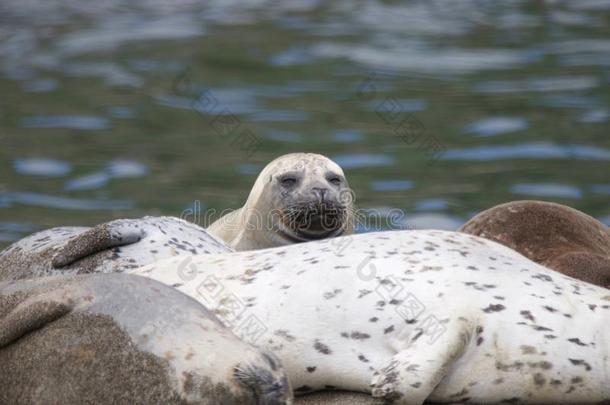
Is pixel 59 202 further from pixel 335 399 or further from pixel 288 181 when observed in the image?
pixel 335 399

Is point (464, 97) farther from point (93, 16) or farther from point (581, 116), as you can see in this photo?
point (93, 16)

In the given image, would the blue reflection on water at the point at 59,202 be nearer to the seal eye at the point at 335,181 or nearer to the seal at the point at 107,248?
the seal eye at the point at 335,181

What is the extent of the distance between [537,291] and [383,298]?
49 cm

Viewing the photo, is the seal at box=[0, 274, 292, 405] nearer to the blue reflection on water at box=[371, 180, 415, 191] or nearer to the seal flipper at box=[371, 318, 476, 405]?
the seal flipper at box=[371, 318, 476, 405]

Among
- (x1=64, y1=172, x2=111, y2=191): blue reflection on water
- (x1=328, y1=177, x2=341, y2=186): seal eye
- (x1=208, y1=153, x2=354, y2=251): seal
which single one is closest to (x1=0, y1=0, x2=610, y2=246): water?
(x1=64, y1=172, x2=111, y2=191): blue reflection on water

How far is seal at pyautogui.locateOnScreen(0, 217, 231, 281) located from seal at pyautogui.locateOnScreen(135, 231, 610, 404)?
66 centimetres

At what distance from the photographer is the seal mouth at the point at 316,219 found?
242 inches

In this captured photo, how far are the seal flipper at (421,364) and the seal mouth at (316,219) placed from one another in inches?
85.4

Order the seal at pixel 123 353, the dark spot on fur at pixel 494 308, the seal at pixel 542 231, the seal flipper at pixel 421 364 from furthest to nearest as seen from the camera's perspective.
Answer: the seal at pixel 542 231 → the dark spot on fur at pixel 494 308 → the seal flipper at pixel 421 364 → the seal at pixel 123 353

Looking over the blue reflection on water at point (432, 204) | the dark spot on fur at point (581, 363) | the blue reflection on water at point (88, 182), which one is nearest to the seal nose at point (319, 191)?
the dark spot on fur at point (581, 363)

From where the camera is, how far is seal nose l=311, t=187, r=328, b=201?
6145 millimetres

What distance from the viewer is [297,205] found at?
6184mm

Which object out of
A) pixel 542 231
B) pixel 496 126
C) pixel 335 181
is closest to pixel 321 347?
pixel 542 231

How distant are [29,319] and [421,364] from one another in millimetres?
1123
